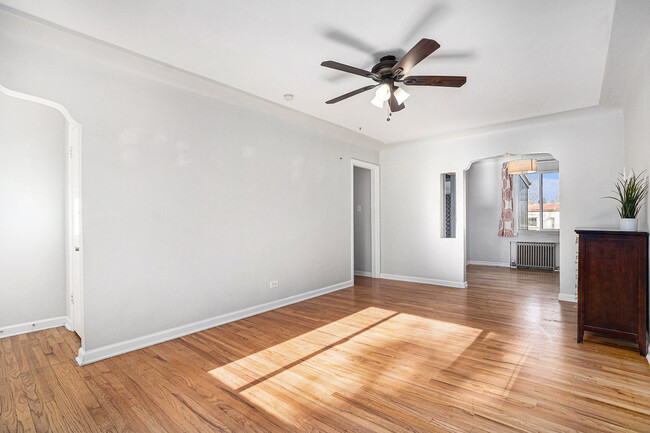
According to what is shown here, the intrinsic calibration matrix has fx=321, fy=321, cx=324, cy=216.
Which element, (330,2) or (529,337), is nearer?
(330,2)

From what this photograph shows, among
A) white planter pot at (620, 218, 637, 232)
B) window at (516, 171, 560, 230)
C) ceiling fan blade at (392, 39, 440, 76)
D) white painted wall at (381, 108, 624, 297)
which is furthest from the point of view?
window at (516, 171, 560, 230)

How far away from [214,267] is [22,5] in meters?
2.65

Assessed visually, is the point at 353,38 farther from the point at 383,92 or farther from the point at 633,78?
the point at 633,78

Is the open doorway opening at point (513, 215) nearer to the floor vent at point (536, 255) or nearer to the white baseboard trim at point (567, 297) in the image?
the floor vent at point (536, 255)

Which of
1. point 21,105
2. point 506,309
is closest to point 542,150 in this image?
point 506,309

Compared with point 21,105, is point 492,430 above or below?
Answer: below

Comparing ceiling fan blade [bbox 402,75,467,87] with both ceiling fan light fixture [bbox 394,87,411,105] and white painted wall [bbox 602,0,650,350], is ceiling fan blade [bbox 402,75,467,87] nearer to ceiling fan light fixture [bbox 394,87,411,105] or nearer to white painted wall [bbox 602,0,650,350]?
ceiling fan light fixture [bbox 394,87,411,105]

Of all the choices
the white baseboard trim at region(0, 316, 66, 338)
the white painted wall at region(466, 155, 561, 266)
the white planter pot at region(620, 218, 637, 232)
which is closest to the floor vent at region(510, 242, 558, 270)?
the white painted wall at region(466, 155, 561, 266)

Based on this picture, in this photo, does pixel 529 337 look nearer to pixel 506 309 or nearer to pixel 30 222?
pixel 506 309

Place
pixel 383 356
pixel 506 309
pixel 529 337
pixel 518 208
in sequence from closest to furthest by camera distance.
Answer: pixel 383 356 < pixel 529 337 < pixel 506 309 < pixel 518 208

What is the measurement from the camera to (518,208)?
316 inches

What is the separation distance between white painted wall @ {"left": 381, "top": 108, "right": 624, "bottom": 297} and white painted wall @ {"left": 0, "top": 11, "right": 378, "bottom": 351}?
6.95ft

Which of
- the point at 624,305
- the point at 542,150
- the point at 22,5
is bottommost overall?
the point at 624,305

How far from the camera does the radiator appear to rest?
734cm
